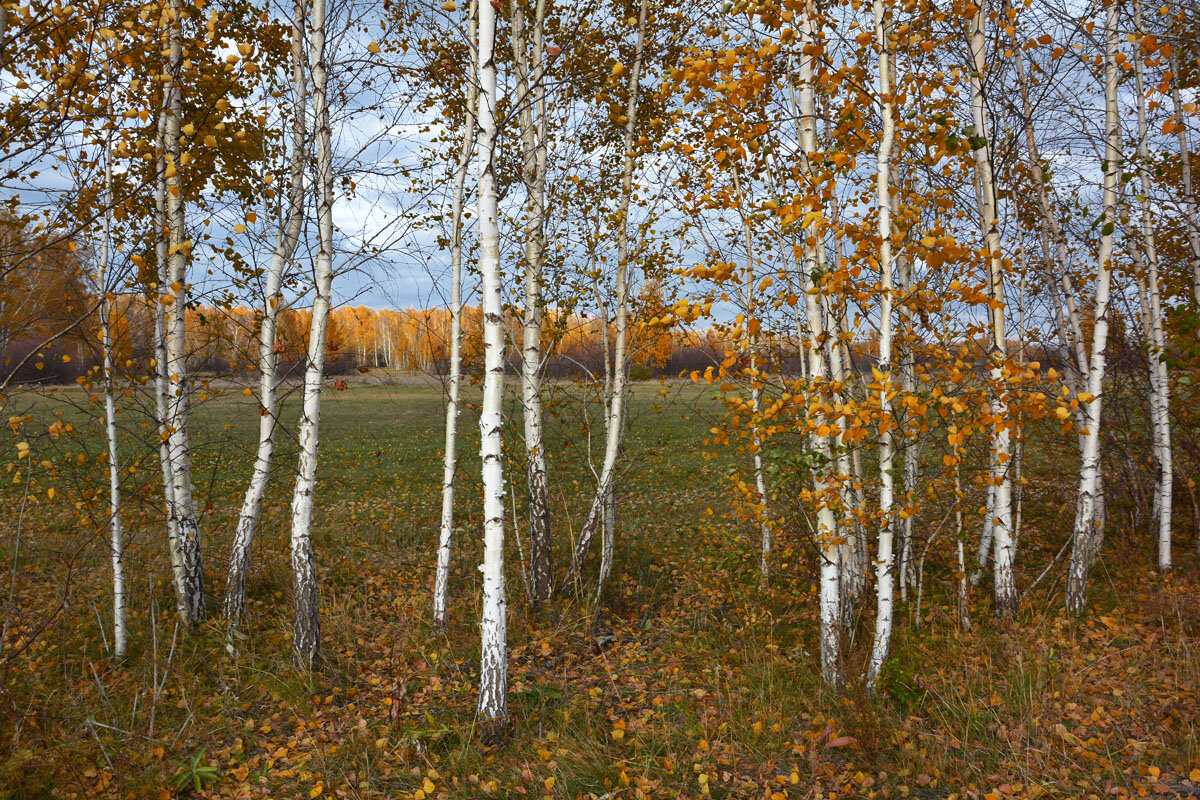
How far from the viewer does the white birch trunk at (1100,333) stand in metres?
5.29

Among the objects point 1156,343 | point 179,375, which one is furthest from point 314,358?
point 1156,343

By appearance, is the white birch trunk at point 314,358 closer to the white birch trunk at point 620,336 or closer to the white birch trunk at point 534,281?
the white birch trunk at point 534,281

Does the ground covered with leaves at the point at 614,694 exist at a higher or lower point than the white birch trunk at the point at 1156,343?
lower

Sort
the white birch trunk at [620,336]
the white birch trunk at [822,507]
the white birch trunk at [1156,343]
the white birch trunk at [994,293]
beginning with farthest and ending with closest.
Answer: the white birch trunk at [620,336], the white birch trunk at [1156,343], the white birch trunk at [994,293], the white birch trunk at [822,507]

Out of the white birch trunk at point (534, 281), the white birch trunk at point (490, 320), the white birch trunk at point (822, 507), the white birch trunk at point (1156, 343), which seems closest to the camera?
the white birch trunk at point (490, 320)

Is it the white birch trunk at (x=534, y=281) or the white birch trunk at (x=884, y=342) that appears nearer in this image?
the white birch trunk at (x=884, y=342)

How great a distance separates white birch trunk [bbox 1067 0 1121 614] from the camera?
5.29 m

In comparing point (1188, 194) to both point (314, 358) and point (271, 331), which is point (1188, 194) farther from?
point (271, 331)

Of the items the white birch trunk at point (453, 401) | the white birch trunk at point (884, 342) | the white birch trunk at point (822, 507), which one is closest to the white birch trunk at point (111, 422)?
the white birch trunk at point (453, 401)

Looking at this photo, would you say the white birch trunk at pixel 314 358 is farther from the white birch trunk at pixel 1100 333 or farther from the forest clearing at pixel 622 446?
the white birch trunk at pixel 1100 333

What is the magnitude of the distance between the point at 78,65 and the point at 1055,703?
6963 mm

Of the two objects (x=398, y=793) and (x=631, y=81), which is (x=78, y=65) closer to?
(x=398, y=793)

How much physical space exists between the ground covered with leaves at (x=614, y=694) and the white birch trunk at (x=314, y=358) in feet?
1.34

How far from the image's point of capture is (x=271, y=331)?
5840 millimetres
